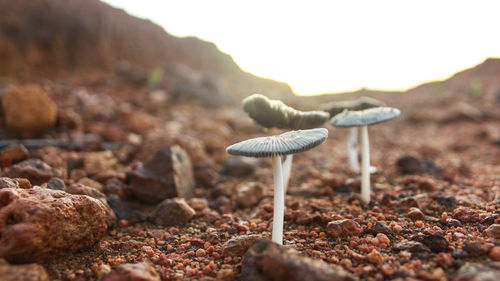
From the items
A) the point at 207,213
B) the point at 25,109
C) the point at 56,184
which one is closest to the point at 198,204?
the point at 207,213

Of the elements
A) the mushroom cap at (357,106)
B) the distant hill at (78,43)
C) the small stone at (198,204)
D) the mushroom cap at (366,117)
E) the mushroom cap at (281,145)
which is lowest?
the small stone at (198,204)

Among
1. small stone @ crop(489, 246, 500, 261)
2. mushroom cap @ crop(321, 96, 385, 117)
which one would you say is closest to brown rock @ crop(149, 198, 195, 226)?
mushroom cap @ crop(321, 96, 385, 117)

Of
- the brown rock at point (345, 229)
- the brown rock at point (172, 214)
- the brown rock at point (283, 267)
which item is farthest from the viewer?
the brown rock at point (172, 214)

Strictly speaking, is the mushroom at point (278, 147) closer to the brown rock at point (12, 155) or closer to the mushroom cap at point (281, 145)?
the mushroom cap at point (281, 145)

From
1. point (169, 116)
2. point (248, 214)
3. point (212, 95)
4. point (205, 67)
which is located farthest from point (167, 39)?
point (248, 214)

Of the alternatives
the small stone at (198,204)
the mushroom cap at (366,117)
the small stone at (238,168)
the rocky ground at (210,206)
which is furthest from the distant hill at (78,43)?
the mushroom cap at (366,117)

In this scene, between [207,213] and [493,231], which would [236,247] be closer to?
[207,213]

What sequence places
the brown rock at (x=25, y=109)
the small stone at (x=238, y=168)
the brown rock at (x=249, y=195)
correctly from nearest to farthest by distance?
1. the brown rock at (x=249, y=195)
2. the brown rock at (x=25, y=109)
3. the small stone at (x=238, y=168)
